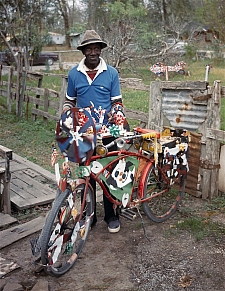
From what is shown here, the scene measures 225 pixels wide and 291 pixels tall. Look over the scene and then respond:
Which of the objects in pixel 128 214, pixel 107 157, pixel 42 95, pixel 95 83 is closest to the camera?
pixel 107 157

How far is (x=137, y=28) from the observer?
59.4ft

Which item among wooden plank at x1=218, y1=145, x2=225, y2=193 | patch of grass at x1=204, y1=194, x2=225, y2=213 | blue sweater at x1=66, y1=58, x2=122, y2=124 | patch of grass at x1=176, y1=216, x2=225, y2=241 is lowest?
patch of grass at x1=176, y1=216, x2=225, y2=241

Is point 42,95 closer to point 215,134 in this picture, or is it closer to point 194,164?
point 194,164

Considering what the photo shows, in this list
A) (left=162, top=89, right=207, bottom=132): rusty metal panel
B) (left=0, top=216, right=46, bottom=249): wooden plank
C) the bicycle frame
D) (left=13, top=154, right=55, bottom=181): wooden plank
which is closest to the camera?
the bicycle frame

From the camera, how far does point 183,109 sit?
15.8 feet

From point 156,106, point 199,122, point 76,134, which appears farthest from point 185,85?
point 76,134

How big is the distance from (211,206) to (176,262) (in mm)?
1324

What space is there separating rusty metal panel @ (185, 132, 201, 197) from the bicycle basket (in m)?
1.97

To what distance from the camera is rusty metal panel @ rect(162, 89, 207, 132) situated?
4.66 metres

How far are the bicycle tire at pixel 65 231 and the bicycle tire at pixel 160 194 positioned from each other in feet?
2.46

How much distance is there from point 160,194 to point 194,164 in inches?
30.5

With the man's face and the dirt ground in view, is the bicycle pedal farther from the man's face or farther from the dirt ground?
the man's face

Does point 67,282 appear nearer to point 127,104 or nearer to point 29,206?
point 29,206

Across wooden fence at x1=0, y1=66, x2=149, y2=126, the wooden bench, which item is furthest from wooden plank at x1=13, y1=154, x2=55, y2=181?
wooden fence at x1=0, y1=66, x2=149, y2=126
